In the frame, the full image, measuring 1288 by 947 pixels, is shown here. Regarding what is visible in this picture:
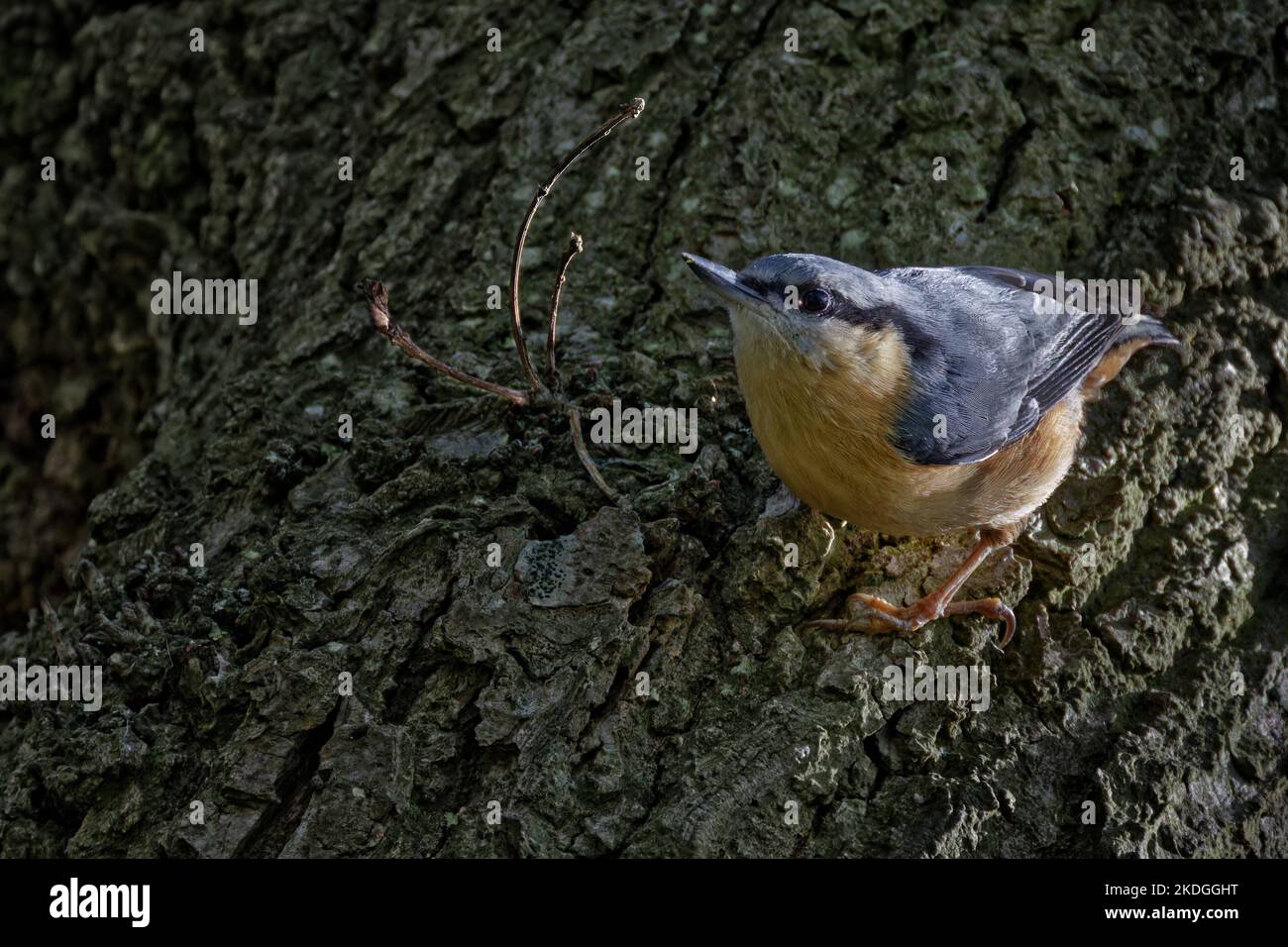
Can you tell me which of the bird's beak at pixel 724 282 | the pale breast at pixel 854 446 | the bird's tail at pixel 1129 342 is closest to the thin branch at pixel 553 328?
the bird's beak at pixel 724 282

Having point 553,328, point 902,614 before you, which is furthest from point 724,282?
point 902,614

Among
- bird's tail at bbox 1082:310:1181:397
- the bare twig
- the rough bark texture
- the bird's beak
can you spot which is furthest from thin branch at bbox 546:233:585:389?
bird's tail at bbox 1082:310:1181:397

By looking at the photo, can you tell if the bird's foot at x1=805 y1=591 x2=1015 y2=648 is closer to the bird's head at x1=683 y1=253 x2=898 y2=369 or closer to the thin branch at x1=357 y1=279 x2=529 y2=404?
the bird's head at x1=683 y1=253 x2=898 y2=369

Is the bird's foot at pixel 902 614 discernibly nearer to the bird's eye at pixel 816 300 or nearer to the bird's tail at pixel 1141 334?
the bird's eye at pixel 816 300

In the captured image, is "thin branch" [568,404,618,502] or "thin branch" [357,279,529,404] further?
"thin branch" [568,404,618,502]

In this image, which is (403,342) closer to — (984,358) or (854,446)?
(854,446)

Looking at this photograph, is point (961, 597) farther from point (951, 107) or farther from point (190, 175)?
point (190, 175)

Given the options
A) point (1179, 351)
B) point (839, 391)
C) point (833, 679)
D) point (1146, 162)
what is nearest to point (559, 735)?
point (833, 679)
